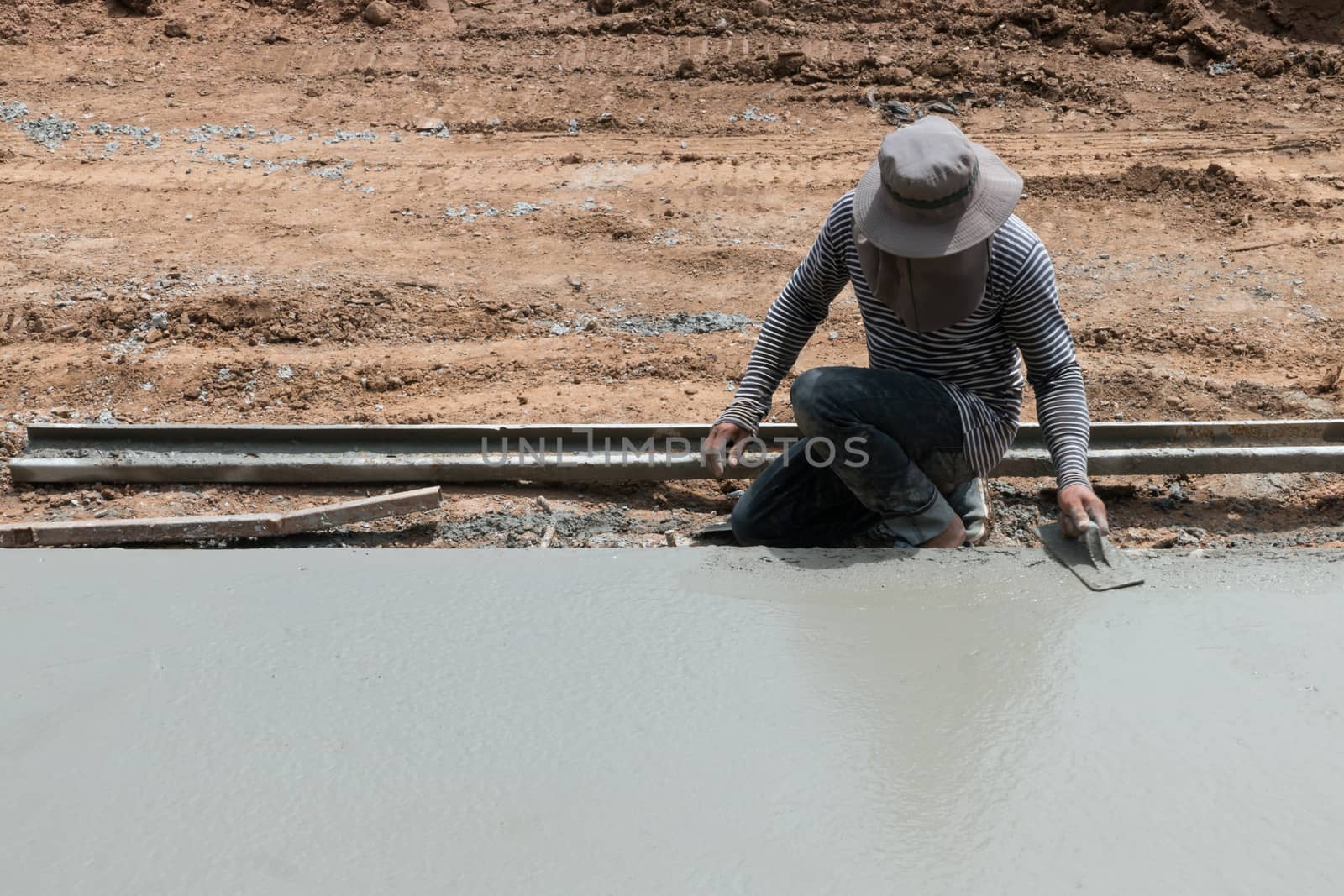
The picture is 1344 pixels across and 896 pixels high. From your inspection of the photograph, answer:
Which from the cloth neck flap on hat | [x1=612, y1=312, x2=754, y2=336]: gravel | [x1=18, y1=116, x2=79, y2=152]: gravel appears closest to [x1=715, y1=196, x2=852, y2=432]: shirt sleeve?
the cloth neck flap on hat

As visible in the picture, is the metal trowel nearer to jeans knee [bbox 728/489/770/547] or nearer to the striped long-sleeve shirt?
the striped long-sleeve shirt

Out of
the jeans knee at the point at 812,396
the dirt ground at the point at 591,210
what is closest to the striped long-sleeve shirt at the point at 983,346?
the jeans knee at the point at 812,396

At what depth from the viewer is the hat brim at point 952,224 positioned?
8.23 feet

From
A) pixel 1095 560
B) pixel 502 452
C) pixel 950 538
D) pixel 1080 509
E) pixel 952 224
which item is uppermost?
pixel 952 224

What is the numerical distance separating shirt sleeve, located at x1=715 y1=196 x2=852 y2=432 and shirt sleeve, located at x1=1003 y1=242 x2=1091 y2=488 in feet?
1.50

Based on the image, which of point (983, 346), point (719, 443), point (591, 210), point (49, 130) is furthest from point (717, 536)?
point (49, 130)

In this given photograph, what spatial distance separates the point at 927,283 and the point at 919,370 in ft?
1.11

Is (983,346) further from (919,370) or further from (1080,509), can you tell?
(1080,509)

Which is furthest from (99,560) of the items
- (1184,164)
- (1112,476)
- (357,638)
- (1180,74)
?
(1180,74)

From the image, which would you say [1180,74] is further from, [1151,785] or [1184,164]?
[1151,785]

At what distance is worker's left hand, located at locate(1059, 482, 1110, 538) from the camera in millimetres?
2537

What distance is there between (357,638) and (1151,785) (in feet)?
4.93

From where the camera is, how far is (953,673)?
2234 millimetres

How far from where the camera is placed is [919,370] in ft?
9.52
